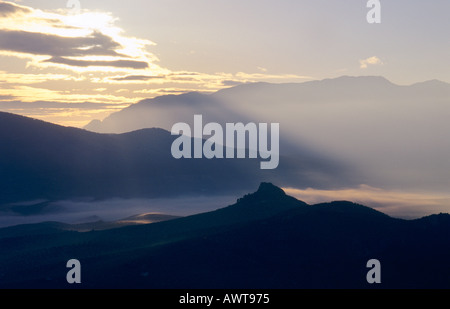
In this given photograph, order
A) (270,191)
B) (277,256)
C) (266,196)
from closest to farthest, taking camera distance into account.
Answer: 1. (277,256)
2. (266,196)
3. (270,191)

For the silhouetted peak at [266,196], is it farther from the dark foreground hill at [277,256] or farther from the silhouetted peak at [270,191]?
the dark foreground hill at [277,256]

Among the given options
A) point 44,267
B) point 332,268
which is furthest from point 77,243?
point 332,268

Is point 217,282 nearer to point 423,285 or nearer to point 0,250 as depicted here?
point 423,285

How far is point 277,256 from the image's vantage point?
124688mm

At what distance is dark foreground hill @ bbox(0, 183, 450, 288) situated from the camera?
11500 centimetres

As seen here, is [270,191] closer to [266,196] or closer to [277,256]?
[266,196]

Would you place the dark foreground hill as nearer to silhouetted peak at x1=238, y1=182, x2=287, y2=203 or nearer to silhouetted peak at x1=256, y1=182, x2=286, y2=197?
silhouetted peak at x1=238, y1=182, x2=287, y2=203

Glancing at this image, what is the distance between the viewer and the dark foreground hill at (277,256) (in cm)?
11500

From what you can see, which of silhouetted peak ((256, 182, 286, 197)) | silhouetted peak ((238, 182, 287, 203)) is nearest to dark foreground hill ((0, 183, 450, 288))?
silhouetted peak ((238, 182, 287, 203))

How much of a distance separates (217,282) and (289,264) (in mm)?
15528

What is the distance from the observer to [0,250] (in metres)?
188

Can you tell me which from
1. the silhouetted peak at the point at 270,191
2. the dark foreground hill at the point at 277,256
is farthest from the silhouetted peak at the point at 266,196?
the dark foreground hill at the point at 277,256

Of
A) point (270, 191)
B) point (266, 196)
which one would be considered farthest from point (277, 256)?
point (270, 191)

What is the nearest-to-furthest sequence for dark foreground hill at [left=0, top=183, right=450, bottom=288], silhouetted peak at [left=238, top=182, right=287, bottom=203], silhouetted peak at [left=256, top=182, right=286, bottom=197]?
1. dark foreground hill at [left=0, top=183, right=450, bottom=288]
2. silhouetted peak at [left=238, top=182, right=287, bottom=203]
3. silhouetted peak at [left=256, top=182, right=286, bottom=197]
